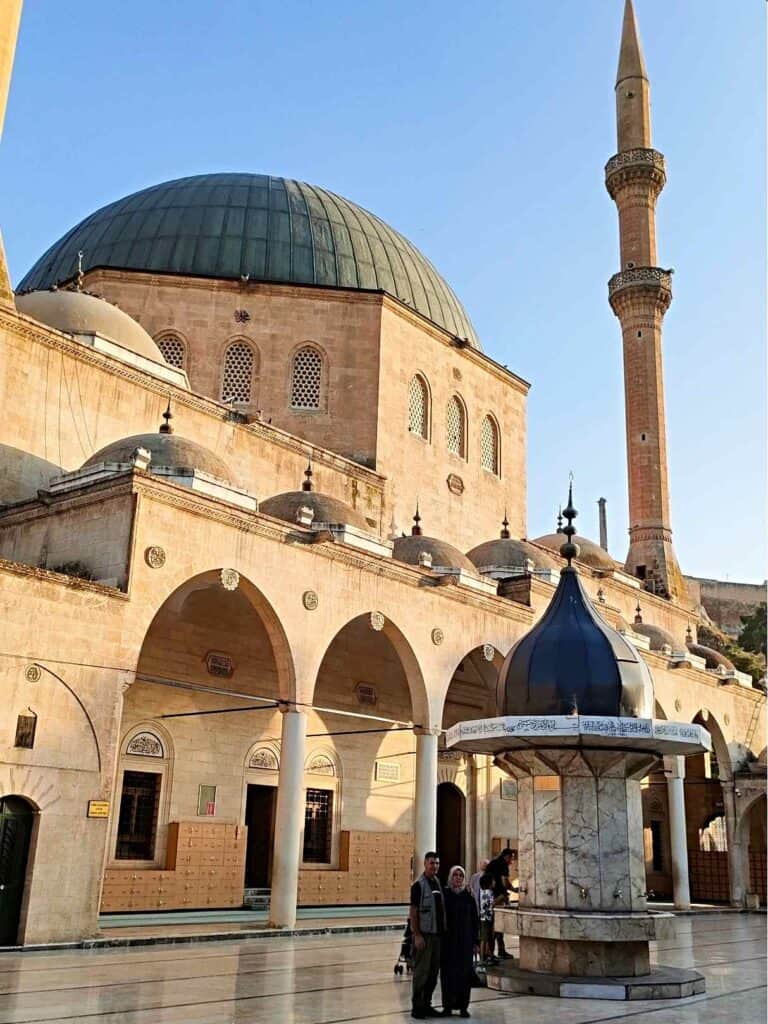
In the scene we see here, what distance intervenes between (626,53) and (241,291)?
17.3 meters

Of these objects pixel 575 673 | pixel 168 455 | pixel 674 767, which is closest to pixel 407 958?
pixel 575 673

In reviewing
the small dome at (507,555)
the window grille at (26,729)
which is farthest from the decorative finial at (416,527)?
the window grille at (26,729)

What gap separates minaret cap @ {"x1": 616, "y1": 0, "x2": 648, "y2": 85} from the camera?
29.8 m

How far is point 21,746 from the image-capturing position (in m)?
9.52

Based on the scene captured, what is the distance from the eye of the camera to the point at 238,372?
19016 mm

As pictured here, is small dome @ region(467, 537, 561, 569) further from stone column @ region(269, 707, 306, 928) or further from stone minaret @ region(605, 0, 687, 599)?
stone minaret @ region(605, 0, 687, 599)

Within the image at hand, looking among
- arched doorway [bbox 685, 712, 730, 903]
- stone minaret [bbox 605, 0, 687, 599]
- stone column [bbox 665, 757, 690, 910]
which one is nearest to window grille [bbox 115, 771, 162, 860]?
stone column [bbox 665, 757, 690, 910]

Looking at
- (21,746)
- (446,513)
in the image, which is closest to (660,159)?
(446,513)

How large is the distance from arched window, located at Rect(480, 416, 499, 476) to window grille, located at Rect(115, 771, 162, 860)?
430 inches

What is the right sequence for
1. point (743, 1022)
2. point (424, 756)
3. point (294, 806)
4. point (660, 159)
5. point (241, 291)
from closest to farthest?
point (743, 1022), point (294, 806), point (424, 756), point (241, 291), point (660, 159)

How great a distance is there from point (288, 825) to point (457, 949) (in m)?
6.02

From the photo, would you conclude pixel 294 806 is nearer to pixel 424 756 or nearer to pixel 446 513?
pixel 424 756

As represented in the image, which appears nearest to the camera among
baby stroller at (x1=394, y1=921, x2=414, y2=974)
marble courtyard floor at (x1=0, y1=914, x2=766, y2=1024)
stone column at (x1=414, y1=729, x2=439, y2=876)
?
marble courtyard floor at (x1=0, y1=914, x2=766, y2=1024)

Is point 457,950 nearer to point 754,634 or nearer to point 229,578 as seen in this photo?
point 229,578
